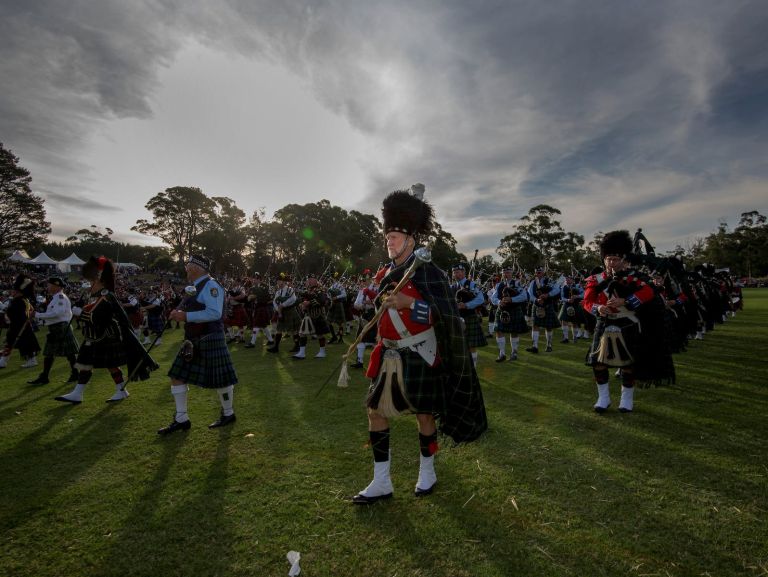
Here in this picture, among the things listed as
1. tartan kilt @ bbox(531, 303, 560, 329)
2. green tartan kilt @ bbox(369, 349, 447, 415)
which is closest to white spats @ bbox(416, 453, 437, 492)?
green tartan kilt @ bbox(369, 349, 447, 415)

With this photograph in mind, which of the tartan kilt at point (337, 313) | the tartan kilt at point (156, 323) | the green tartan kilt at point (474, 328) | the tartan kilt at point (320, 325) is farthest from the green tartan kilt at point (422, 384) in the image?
the tartan kilt at point (156, 323)

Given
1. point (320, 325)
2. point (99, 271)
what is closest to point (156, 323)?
point (320, 325)

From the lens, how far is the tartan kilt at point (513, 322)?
1082 centimetres

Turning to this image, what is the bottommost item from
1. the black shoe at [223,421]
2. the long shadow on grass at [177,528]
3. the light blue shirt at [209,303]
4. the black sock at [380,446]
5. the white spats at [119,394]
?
the long shadow on grass at [177,528]

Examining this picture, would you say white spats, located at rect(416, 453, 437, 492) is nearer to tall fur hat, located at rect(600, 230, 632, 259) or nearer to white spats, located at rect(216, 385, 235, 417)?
white spats, located at rect(216, 385, 235, 417)

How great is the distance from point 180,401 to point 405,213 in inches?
171

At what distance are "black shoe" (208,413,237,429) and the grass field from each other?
6.4 inches

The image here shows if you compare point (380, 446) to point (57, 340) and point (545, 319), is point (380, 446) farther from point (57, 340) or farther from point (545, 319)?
point (545, 319)

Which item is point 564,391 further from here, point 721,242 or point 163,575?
point 721,242

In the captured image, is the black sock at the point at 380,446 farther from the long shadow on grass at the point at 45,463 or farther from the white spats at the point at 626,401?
the white spats at the point at 626,401

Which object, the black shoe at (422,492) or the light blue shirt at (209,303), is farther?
the light blue shirt at (209,303)

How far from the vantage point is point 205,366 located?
215 inches

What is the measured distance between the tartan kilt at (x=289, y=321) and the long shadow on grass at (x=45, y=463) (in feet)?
20.7

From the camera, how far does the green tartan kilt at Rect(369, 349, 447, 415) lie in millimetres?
3420
